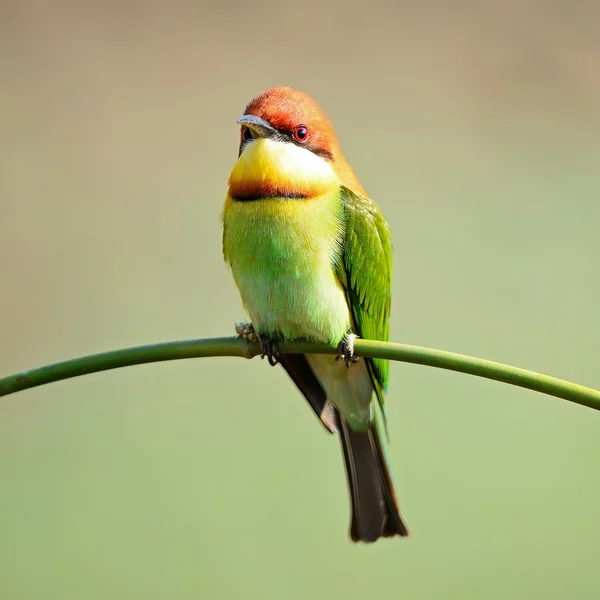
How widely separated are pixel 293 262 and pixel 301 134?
238 mm

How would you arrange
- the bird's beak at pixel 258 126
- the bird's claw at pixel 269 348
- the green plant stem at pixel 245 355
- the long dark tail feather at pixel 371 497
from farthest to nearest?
the long dark tail feather at pixel 371 497
the bird's claw at pixel 269 348
the bird's beak at pixel 258 126
the green plant stem at pixel 245 355

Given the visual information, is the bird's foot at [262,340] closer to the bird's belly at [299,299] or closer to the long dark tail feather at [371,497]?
the bird's belly at [299,299]

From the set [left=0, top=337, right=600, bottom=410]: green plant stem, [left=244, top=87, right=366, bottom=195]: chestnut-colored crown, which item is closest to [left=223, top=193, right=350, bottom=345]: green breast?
[left=244, top=87, right=366, bottom=195]: chestnut-colored crown

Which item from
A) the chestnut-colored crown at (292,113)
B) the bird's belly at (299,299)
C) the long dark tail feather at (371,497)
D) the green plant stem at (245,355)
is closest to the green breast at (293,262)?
the bird's belly at (299,299)

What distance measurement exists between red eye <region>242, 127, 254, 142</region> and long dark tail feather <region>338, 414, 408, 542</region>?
2.28ft

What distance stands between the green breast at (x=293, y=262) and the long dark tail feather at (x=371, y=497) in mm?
315

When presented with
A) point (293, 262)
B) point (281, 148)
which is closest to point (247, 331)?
point (293, 262)

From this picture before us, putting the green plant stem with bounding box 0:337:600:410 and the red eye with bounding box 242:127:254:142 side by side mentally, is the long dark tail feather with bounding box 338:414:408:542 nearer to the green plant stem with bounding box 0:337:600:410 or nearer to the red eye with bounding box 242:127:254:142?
the red eye with bounding box 242:127:254:142

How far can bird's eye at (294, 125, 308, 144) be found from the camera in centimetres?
175

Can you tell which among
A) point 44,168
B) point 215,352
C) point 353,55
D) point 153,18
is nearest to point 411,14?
point 353,55

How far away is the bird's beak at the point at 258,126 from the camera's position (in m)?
1.69

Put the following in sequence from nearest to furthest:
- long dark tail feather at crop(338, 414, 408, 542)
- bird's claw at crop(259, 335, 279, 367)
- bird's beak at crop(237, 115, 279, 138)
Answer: bird's beak at crop(237, 115, 279, 138) → bird's claw at crop(259, 335, 279, 367) → long dark tail feather at crop(338, 414, 408, 542)

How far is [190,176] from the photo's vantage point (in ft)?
9.92

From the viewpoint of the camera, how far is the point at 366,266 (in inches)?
73.5
